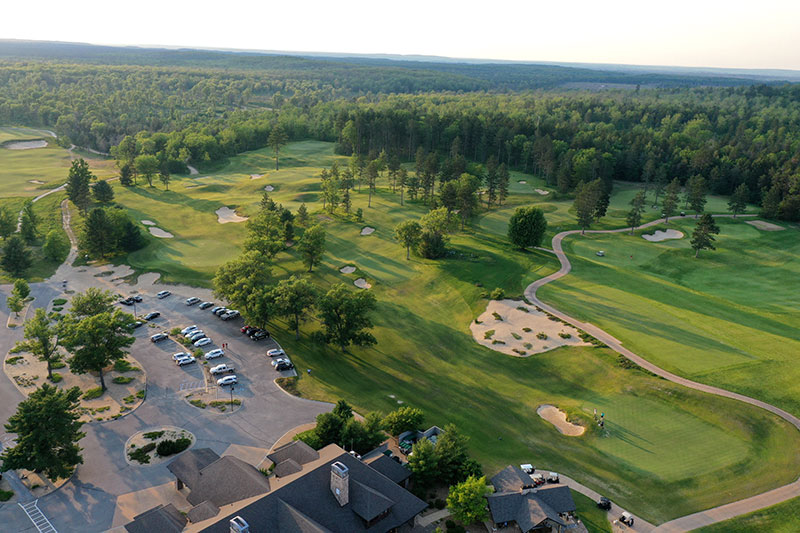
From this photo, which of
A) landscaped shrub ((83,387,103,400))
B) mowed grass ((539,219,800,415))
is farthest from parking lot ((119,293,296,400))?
mowed grass ((539,219,800,415))

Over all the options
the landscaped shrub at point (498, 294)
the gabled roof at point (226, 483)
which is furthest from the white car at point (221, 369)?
the landscaped shrub at point (498, 294)

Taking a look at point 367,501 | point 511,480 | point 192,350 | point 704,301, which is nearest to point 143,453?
point 192,350

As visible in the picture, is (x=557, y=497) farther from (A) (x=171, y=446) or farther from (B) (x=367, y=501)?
(A) (x=171, y=446)

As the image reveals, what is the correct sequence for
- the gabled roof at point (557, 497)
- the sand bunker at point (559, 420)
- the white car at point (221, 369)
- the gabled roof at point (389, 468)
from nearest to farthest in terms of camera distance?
the gabled roof at point (557, 497) → the gabled roof at point (389, 468) → the sand bunker at point (559, 420) → the white car at point (221, 369)

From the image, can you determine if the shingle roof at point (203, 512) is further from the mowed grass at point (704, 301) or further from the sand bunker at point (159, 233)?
the sand bunker at point (159, 233)

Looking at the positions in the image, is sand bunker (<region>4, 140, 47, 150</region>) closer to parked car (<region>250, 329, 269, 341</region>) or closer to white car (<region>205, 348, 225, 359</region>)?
parked car (<region>250, 329, 269, 341</region>)

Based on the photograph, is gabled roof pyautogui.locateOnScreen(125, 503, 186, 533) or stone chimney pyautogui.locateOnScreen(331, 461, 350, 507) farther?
stone chimney pyautogui.locateOnScreen(331, 461, 350, 507)
